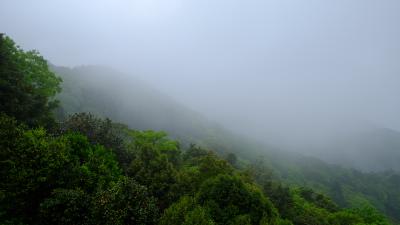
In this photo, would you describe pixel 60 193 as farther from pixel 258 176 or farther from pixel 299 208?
pixel 258 176

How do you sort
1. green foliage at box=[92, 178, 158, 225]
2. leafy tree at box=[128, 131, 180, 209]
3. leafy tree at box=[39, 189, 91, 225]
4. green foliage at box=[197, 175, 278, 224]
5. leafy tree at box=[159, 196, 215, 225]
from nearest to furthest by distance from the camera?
leafy tree at box=[39, 189, 91, 225]
green foliage at box=[92, 178, 158, 225]
leafy tree at box=[159, 196, 215, 225]
green foliage at box=[197, 175, 278, 224]
leafy tree at box=[128, 131, 180, 209]

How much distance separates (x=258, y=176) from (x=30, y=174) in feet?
226

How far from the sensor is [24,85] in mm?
39750

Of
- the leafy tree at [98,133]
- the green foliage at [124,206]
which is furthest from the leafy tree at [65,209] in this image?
the leafy tree at [98,133]

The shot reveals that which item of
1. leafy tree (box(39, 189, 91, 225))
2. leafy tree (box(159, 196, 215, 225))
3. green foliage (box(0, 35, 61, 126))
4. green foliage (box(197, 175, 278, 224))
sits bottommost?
leafy tree (box(39, 189, 91, 225))

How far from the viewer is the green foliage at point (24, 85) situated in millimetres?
37000

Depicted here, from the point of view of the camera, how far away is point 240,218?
29.6 m

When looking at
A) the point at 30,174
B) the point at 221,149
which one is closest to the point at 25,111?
the point at 30,174

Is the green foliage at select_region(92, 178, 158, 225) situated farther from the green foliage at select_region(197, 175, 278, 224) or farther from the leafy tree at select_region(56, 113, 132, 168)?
the leafy tree at select_region(56, 113, 132, 168)

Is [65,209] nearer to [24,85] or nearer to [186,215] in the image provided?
[186,215]

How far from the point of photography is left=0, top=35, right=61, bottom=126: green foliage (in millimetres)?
37000

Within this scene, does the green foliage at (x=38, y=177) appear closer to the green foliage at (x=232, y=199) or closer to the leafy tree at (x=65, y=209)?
the leafy tree at (x=65, y=209)

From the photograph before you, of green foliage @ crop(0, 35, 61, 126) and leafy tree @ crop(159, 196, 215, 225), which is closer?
leafy tree @ crop(159, 196, 215, 225)

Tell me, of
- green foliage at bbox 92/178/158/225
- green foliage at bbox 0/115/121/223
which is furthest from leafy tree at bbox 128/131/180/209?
green foliage at bbox 0/115/121/223
